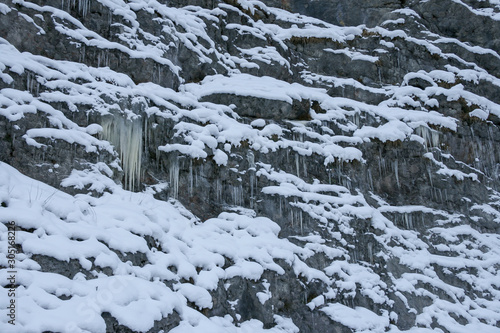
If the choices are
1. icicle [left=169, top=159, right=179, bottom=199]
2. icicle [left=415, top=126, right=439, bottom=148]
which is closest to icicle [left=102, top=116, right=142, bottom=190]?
icicle [left=169, top=159, right=179, bottom=199]

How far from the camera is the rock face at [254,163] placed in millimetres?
6905

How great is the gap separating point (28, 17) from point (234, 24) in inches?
260

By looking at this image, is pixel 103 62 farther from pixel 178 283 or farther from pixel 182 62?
pixel 178 283

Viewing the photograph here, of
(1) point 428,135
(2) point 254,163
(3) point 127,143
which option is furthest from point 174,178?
(1) point 428,135

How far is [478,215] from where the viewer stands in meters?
11.7

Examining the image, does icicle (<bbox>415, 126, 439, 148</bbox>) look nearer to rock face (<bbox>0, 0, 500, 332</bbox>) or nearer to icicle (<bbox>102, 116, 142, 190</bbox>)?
rock face (<bbox>0, 0, 500, 332</bbox>)

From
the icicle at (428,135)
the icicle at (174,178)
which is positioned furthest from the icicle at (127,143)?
the icicle at (428,135)

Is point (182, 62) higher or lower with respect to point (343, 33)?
lower

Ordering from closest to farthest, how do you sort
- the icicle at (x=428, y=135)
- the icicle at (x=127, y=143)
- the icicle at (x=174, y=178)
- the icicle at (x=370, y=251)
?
the icicle at (x=127, y=143) < the icicle at (x=174, y=178) < the icicle at (x=370, y=251) < the icicle at (x=428, y=135)

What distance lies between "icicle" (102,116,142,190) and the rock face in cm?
3

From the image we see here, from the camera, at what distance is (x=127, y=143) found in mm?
8578

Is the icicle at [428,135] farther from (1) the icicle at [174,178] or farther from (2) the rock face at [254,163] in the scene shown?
(1) the icicle at [174,178]

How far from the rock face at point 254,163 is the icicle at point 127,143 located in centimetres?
3

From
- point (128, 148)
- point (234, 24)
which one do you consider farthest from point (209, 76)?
point (128, 148)
